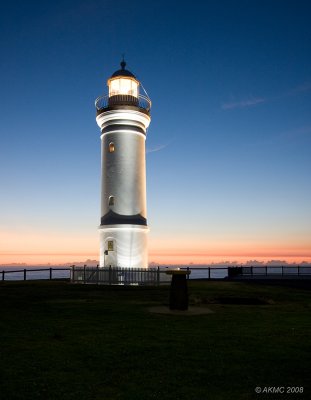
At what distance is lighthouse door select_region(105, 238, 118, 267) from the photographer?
102ft

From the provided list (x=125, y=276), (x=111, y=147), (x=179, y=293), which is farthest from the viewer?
(x=111, y=147)

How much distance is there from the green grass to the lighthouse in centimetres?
1706

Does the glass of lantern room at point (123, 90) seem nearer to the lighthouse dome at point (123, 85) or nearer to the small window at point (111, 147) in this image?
the lighthouse dome at point (123, 85)

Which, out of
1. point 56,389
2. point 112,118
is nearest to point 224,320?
point 56,389

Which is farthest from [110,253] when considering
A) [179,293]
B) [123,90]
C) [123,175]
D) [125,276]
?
[179,293]

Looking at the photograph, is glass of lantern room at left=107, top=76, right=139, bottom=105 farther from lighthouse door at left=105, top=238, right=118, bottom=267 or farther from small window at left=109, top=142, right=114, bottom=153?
lighthouse door at left=105, top=238, right=118, bottom=267

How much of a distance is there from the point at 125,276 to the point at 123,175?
24.8 feet

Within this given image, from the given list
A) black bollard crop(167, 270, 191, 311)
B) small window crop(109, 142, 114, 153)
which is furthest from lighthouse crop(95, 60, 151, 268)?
black bollard crop(167, 270, 191, 311)

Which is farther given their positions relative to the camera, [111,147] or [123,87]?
[123,87]

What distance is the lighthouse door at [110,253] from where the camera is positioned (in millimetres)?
31000

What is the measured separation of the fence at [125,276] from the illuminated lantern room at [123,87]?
12.5 meters

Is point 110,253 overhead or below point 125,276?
overhead

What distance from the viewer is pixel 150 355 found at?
817 centimetres

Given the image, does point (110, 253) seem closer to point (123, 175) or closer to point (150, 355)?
point (123, 175)
